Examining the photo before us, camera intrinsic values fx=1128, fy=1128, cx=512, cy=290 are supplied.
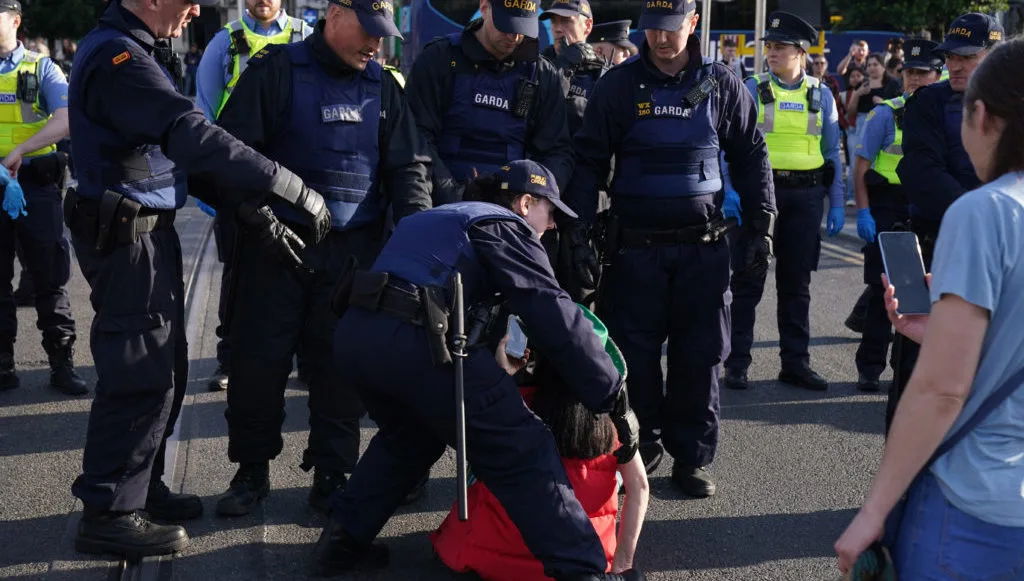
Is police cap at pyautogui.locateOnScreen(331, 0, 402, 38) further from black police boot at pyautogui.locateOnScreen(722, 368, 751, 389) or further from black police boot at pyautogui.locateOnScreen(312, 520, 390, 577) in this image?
black police boot at pyautogui.locateOnScreen(722, 368, 751, 389)

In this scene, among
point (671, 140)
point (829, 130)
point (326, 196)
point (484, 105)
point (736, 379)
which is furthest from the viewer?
point (829, 130)

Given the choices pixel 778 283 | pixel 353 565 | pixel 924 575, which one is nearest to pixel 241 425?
pixel 353 565

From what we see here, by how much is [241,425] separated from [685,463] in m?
1.91

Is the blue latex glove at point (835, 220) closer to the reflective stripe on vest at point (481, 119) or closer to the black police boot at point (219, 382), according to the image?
the reflective stripe on vest at point (481, 119)

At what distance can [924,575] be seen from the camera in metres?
2.21

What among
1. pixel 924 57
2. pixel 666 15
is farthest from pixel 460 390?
pixel 924 57

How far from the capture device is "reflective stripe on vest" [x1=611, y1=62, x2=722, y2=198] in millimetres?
4781

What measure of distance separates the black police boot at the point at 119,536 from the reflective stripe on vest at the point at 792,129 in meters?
4.22

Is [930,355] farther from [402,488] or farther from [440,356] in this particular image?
[402,488]

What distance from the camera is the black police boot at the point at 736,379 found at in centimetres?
661

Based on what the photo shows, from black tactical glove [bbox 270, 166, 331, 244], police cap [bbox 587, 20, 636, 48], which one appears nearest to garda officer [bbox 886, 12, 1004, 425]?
black tactical glove [bbox 270, 166, 331, 244]

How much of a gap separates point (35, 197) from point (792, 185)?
4.43 metres

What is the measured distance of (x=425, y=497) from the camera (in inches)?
189

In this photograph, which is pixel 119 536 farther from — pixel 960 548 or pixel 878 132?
pixel 878 132
